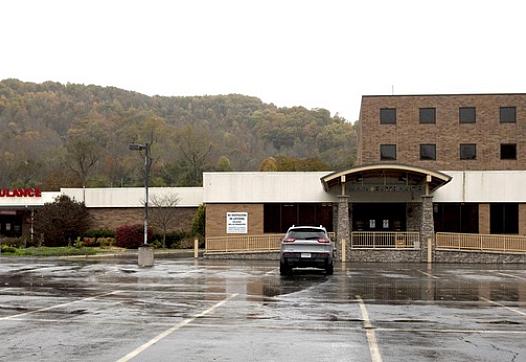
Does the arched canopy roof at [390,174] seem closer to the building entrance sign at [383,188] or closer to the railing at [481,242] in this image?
the building entrance sign at [383,188]

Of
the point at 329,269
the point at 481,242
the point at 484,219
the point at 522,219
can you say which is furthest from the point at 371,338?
the point at 522,219

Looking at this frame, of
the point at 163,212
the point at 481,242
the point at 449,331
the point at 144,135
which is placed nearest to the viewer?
the point at 449,331

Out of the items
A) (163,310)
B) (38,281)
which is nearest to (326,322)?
(163,310)

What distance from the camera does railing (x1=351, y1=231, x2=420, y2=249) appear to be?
34.0m

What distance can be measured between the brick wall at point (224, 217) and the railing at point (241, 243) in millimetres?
939

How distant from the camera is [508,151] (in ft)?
155

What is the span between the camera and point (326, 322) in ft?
38.3

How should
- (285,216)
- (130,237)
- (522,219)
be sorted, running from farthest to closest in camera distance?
(130,237)
(285,216)
(522,219)

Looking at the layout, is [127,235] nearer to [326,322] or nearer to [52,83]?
[326,322]

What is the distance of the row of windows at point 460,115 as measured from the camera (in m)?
47.2

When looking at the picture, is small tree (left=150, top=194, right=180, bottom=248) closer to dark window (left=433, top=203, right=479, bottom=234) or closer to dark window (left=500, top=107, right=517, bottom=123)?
dark window (left=433, top=203, right=479, bottom=234)

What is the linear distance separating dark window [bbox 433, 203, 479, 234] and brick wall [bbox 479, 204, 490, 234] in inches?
14.2

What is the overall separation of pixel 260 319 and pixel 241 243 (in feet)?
80.2

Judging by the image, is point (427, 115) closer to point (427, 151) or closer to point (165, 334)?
point (427, 151)
